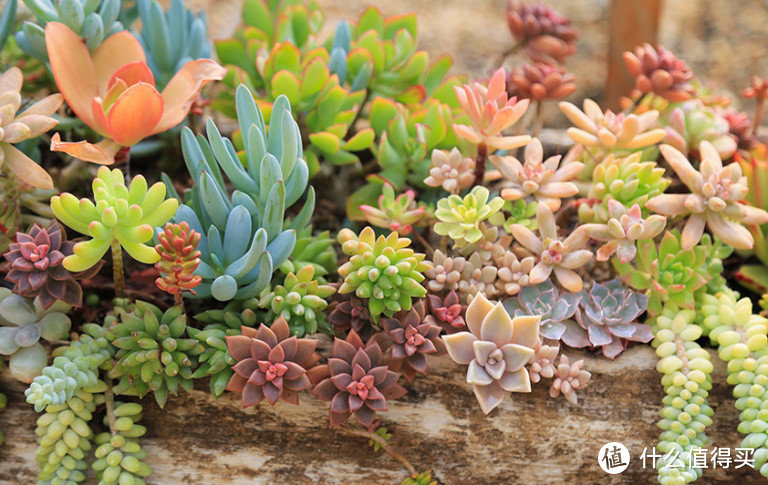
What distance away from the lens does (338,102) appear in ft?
3.57

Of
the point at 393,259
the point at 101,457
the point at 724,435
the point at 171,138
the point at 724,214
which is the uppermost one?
the point at 171,138

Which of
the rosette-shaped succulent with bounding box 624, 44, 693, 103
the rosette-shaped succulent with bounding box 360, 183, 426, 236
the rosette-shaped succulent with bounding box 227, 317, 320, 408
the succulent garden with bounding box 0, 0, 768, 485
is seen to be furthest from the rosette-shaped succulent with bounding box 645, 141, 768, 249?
the rosette-shaped succulent with bounding box 227, 317, 320, 408

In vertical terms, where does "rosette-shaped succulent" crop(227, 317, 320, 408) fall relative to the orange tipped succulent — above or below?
below

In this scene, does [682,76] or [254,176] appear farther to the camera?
Result: [682,76]

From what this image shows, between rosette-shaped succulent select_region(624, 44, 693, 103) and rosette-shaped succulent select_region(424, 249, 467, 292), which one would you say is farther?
rosette-shaped succulent select_region(624, 44, 693, 103)

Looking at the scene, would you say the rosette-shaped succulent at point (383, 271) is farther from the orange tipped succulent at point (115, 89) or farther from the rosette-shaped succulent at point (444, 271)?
the orange tipped succulent at point (115, 89)

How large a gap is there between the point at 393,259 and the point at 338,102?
0.35m

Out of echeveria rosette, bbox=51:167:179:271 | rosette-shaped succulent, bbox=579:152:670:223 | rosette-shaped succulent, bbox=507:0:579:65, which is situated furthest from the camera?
rosette-shaped succulent, bbox=507:0:579:65

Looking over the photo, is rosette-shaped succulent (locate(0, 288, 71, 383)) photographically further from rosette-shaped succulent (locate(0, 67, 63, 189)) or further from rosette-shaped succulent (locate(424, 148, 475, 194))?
rosette-shaped succulent (locate(424, 148, 475, 194))

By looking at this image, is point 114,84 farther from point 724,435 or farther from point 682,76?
point 724,435

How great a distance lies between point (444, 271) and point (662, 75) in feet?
1.91

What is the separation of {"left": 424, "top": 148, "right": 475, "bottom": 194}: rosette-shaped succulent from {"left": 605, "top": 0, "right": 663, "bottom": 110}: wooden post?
89 cm

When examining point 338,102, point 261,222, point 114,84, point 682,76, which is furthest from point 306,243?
point 682,76

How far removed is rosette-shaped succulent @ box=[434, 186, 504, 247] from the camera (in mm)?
938
